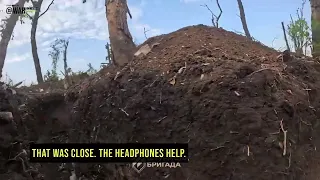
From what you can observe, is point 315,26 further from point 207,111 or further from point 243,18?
point 243,18

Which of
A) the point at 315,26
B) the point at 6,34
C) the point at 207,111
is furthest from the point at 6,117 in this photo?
the point at 6,34

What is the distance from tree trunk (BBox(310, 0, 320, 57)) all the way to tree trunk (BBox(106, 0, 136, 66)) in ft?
6.69

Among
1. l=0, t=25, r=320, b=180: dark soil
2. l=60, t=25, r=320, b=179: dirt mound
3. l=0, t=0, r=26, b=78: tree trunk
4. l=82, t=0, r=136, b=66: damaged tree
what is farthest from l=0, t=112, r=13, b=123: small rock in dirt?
l=0, t=0, r=26, b=78: tree trunk

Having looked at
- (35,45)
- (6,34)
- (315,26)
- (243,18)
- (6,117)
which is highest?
(243,18)

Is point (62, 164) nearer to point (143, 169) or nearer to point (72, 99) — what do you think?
point (72, 99)

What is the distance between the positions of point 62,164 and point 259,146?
2.22m

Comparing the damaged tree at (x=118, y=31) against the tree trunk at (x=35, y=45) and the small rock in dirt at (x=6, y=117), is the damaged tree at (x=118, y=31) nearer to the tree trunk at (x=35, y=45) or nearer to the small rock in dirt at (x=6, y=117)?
the small rock in dirt at (x=6, y=117)

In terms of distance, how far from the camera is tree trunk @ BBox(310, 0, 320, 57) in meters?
4.24

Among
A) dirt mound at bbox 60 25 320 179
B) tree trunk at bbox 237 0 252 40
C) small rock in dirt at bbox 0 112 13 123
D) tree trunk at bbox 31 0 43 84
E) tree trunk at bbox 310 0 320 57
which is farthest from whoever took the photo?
tree trunk at bbox 31 0 43 84

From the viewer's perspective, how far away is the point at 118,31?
453cm

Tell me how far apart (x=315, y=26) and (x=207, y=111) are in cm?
198

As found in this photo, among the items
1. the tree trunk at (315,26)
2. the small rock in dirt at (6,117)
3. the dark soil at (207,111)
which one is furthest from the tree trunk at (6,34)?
the tree trunk at (315,26)

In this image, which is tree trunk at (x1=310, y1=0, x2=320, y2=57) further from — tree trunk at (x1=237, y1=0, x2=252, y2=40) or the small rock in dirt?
tree trunk at (x1=237, y1=0, x2=252, y2=40)

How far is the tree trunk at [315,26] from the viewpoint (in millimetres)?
4240
